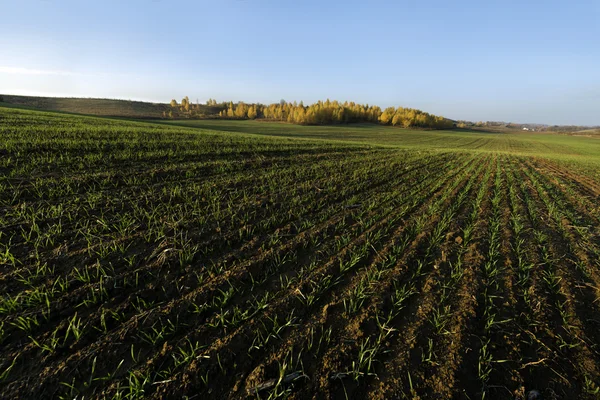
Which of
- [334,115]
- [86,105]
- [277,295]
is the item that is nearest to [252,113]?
[334,115]

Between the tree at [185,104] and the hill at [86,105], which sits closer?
the hill at [86,105]

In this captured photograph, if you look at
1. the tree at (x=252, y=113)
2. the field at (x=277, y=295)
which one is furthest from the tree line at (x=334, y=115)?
the field at (x=277, y=295)

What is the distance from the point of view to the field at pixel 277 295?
9.23ft

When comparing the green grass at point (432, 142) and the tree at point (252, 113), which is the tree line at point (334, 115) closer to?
the tree at point (252, 113)

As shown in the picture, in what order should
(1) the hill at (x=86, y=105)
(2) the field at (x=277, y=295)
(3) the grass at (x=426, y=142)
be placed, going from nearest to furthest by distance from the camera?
1. (2) the field at (x=277, y=295)
2. (3) the grass at (x=426, y=142)
3. (1) the hill at (x=86, y=105)

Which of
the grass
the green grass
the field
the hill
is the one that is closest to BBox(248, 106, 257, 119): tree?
the hill

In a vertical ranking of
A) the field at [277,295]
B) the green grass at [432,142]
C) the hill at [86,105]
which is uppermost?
the hill at [86,105]

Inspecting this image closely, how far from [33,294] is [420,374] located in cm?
503

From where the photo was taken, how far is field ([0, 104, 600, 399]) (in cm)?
281

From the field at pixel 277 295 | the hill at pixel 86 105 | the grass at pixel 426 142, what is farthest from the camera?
the hill at pixel 86 105

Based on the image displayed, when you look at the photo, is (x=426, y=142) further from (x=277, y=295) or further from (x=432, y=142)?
(x=277, y=295)

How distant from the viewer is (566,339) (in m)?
3.54

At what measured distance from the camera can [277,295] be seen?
13.1 ft

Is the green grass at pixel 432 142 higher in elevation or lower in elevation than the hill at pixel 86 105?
lower
